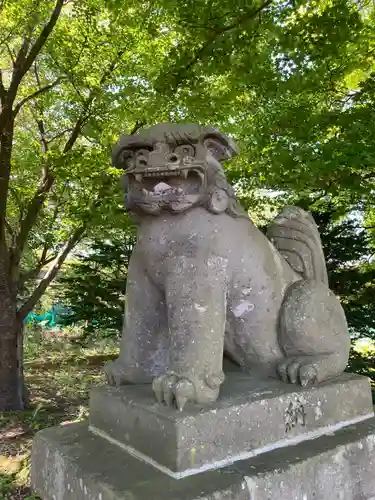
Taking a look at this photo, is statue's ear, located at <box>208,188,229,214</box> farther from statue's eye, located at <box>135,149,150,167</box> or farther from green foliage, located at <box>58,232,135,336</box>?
green foliage, located at <box>58,232,135,336</box>

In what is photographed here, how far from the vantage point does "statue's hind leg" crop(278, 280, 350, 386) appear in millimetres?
1688

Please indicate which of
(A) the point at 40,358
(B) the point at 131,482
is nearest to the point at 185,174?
(B) the point at 131,482

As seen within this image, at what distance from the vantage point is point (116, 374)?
1.72m

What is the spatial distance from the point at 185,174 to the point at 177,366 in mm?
658

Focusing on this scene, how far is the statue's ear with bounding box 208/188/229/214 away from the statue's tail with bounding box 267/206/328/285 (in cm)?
45

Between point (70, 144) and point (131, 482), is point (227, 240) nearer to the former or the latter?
point (131, 482)

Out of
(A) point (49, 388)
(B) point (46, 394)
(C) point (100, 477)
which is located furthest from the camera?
(A) point (49, 388)

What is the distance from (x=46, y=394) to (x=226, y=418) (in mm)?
4966

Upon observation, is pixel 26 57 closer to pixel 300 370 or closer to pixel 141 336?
pixel 141 336

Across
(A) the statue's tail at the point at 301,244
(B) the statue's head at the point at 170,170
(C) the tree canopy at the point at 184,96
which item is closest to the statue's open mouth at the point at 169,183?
(B) the statue's head at the point at 170,170

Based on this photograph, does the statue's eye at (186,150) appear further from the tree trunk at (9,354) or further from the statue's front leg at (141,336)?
the tree trunk at (9,354)

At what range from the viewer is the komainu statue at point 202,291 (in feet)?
4.99

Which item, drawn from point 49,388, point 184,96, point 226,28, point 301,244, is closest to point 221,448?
point 301,244

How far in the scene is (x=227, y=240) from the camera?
5.36 feet
